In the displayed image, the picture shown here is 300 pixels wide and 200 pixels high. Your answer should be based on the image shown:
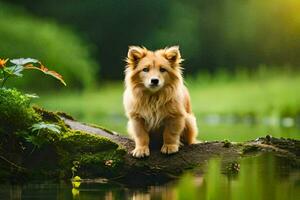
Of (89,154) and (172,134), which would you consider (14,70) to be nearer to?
(89,154)

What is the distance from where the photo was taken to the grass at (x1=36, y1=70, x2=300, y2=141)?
597 inches

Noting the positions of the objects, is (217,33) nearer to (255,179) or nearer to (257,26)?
(257,26)

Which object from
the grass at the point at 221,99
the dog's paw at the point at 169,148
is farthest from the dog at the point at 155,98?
the grass at the point at 221,99

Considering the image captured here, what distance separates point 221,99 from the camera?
16.3 meters

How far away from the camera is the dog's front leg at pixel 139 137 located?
5.81 metres

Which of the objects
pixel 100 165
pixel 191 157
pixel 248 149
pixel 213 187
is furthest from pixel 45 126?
pixel 248 149

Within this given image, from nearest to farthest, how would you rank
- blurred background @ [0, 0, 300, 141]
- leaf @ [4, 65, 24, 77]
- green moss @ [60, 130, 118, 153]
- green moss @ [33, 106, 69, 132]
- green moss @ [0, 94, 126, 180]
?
green moss @ [0, 94, 126, 180], green moss @ [60, 130, 118, 153], leaf @ [4, 65, 24, 77], green moss @ [33, 106, 69, 132], blurred background @ [0, 0, 300, 141]

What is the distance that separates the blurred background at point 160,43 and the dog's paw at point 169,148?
991 cm

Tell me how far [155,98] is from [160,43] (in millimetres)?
12024

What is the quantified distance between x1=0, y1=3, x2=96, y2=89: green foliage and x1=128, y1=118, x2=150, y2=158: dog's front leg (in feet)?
34.1

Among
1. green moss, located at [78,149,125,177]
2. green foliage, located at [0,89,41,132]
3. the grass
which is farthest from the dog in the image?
the grass

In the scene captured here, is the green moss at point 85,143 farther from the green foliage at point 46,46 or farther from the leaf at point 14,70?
the green foliage at point 46,46

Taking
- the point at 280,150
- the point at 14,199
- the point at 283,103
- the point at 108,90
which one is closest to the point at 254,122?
the point at 283,103

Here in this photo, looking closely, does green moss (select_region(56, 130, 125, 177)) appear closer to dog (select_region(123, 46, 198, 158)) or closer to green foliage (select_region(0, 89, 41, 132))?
dog (select_region(123, 46, 198, 158))
